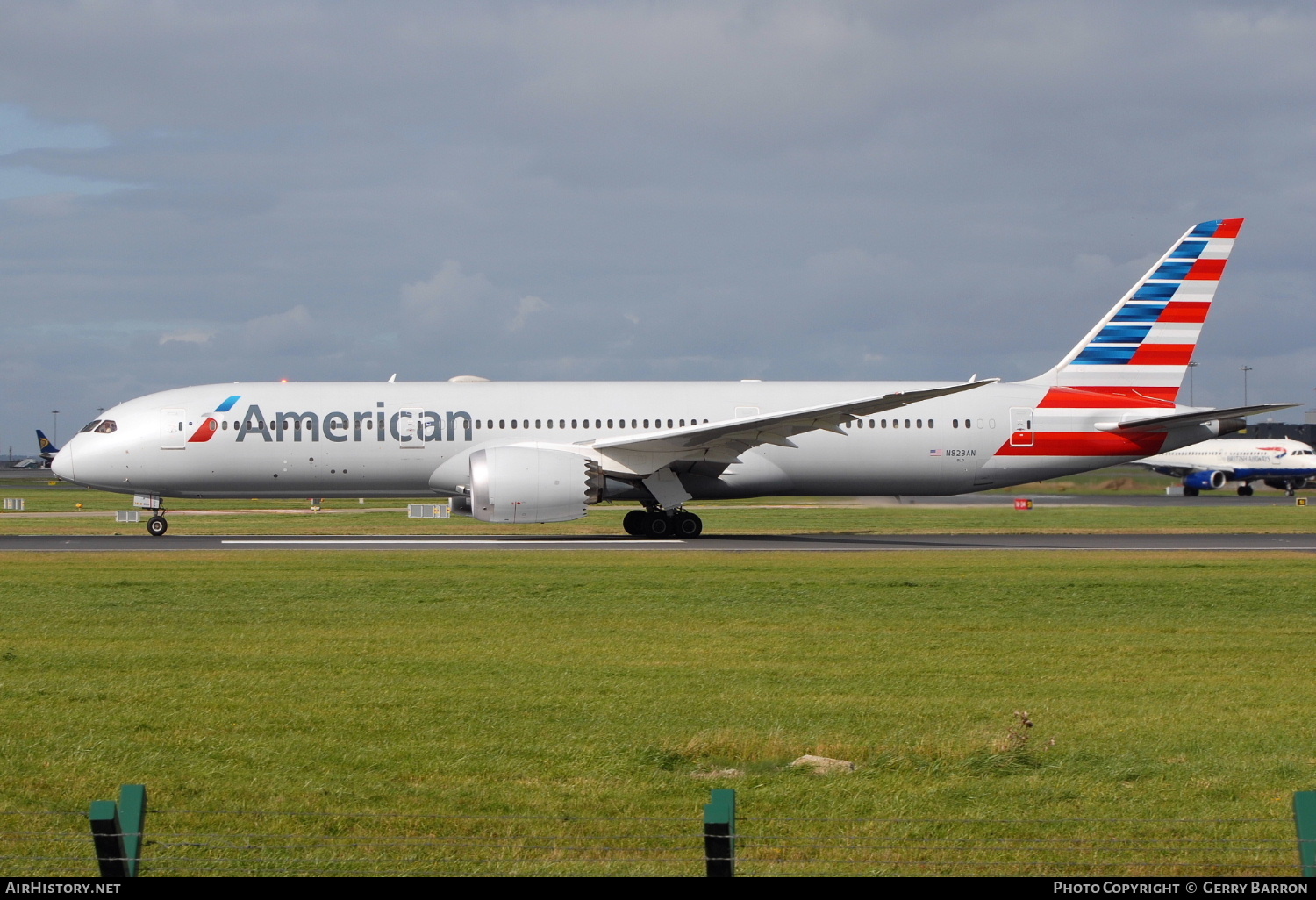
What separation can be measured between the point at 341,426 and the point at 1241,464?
211ft

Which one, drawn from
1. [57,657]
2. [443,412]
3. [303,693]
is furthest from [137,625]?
[443,412]

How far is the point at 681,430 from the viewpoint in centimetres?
2947

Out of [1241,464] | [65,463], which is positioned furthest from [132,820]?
[1241,464]

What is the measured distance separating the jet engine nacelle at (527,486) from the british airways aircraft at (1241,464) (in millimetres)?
57315

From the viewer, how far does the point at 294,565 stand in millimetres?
23344

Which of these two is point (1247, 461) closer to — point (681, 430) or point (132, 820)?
point (681, 430)

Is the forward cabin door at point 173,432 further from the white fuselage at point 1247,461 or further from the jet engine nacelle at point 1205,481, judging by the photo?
the jet engine nacelle at point 1205,481

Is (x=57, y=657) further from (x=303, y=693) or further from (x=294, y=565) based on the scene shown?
(x=294, y=565)

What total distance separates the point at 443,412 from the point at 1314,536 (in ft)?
72.9

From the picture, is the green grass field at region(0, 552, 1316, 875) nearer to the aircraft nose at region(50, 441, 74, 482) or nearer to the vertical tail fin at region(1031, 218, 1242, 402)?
the aircraft nose at region(50, 441, 74, 482)

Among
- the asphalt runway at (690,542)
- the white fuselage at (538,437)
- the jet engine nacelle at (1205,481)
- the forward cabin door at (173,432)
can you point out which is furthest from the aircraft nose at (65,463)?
the jet engine nacelle at (1205,481)

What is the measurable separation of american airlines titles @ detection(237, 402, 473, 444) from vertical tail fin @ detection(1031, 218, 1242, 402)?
1633cm

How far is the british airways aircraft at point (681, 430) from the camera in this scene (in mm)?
31516

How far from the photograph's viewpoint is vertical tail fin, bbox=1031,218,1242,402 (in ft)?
111
